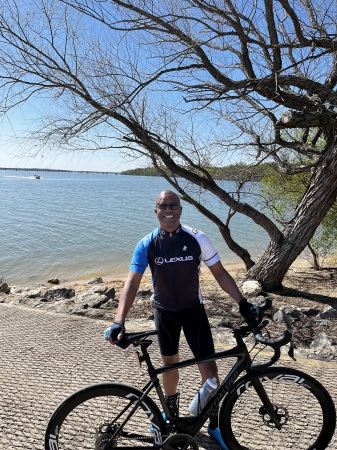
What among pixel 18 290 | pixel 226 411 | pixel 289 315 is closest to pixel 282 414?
pixel 226 411

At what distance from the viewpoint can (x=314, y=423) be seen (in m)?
2.96

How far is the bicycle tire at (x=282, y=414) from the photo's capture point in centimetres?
263

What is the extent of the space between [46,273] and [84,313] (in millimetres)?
10622

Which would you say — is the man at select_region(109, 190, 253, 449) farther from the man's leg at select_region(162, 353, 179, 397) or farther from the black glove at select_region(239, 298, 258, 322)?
the black glove at select_region(239, 298, 258, 322)

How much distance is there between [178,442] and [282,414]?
2.64 ft

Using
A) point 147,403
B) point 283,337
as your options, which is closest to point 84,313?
point 147,403

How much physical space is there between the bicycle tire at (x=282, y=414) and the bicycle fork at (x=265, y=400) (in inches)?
1.2

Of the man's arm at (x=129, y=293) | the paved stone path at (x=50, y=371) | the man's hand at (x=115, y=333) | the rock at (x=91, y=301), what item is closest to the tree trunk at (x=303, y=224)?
the rock at (x=91, y=301)

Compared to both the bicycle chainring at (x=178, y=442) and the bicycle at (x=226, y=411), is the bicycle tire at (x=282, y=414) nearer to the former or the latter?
the bicycle at (x=226, y=411)

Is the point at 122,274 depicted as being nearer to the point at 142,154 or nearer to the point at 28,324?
the point at 142,154

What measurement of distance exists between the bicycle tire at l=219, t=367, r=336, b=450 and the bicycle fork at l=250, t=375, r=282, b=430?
0.03 meters

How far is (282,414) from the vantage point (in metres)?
2.78

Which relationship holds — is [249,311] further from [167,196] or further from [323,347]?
[323,347]

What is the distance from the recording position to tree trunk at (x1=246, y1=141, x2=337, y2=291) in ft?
23.0
